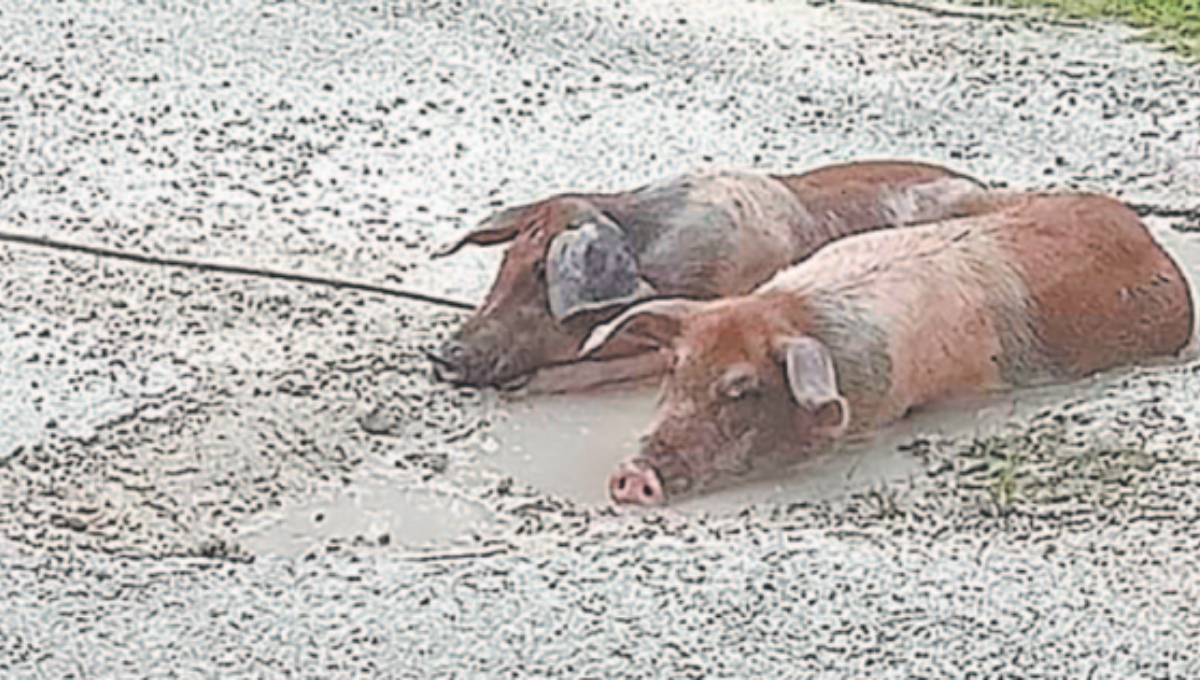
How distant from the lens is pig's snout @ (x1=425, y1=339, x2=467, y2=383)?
18.6 ft

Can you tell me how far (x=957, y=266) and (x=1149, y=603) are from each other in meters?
1.37

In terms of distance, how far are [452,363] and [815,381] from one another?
2.83ft

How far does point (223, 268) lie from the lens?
6.34 m

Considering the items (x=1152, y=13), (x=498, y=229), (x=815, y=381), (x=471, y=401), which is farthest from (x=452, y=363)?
(x=1152, y=13)

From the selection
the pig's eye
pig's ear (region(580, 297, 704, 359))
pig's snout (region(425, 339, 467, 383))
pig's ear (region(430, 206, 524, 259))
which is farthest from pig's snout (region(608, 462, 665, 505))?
pig's ear (region(430, 206, 524, 259))

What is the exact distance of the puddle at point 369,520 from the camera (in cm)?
497

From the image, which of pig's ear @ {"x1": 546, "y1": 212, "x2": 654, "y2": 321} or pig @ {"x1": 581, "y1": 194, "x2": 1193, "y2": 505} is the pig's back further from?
pig's ear @ {"x1": 546, "y1": 212, "x2": 654, "y2": 321}

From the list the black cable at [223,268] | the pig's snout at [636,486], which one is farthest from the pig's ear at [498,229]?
the pig's snout at [636,486]

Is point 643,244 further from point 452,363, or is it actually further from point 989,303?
point 989,303

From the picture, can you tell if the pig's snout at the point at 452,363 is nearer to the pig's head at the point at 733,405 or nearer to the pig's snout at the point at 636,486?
the pig's head at the point at 733,405

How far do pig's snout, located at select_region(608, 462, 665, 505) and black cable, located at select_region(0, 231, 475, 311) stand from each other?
107 centimetres

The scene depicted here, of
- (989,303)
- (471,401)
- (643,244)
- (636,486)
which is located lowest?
(471,401)

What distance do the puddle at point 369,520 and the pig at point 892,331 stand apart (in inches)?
12.7

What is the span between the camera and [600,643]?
438 centimetres
